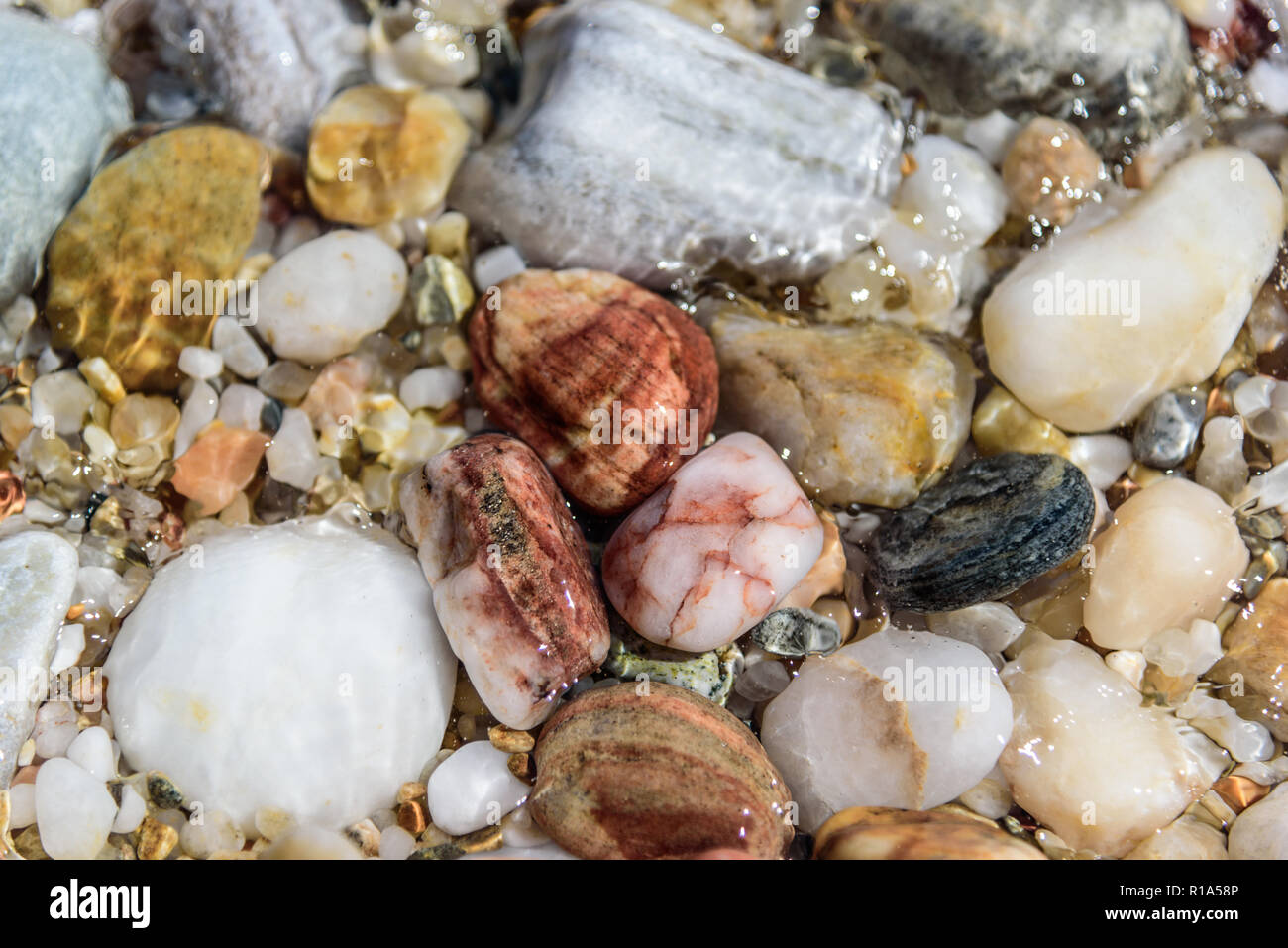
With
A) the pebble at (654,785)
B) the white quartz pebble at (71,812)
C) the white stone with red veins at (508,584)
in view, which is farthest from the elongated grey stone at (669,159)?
the white quartz pebble at (71,812)

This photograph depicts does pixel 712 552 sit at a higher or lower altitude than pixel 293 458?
higher

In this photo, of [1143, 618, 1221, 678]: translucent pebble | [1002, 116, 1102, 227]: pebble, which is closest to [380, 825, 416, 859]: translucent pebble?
[1143, 618, 1221, 678]: translucent pebble

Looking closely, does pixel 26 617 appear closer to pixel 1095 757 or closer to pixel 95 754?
pixel 95 754

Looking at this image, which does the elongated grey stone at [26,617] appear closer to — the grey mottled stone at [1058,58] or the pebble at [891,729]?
the pebble at [891,729]

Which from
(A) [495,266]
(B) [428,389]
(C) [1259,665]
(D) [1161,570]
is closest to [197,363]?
(B) [428,389]

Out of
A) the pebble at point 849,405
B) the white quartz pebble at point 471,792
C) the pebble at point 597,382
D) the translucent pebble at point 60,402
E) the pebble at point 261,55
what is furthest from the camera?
the pebble at point 261,55

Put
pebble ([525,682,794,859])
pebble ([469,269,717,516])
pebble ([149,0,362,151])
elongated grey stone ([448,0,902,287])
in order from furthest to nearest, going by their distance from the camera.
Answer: pebble ([149,0,362,151])
elongated grey stone ([448,0,902,287])
pebble ([469,269,717,516])
pebble ([525,682,794,859])

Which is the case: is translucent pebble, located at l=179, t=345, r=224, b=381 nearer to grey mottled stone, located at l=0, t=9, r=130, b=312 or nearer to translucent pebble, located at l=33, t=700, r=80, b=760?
grey mottled stone, located at l=0, t=9, r=130, b=312
